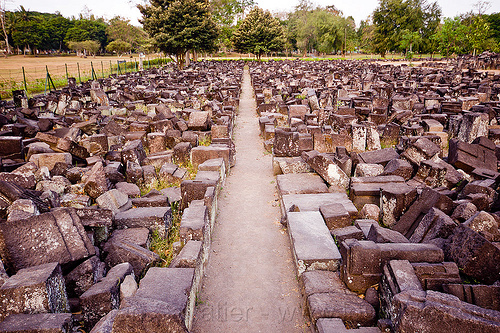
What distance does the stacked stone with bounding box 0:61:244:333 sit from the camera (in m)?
2.88

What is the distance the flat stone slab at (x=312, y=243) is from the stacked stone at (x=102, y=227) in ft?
4.16

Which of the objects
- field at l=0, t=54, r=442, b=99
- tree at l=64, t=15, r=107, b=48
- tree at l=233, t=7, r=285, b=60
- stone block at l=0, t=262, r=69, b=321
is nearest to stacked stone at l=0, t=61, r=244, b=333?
stone block at l=0, t=262, r=69, b=321

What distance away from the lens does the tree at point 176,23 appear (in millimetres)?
31984

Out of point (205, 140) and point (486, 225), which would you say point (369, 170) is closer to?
point (486, 225)

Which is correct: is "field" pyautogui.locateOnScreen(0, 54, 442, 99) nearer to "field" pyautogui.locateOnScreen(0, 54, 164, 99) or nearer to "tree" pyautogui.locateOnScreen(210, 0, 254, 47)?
"field" pyautogui.locateOnScreen(0, 54, 164, 99)

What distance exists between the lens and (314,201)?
566 centimetres

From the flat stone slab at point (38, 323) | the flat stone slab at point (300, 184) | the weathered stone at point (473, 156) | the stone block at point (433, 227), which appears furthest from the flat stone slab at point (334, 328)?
the weathered stone at point (473, 156)

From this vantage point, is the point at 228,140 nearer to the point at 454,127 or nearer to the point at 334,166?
the point at 334,166

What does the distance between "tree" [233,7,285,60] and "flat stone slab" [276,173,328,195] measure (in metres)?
48.7

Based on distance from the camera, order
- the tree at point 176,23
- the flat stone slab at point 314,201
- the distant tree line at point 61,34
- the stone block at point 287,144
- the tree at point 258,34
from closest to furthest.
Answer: the flat stone slab at point 314,201 < the stone block at point 287,144 < the tree at point 176,23 < the tree at point 258,34 < the distant tree line at point 61,34

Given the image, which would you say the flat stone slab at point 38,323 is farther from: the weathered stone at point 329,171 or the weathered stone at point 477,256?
the weathered stone at point 329,171

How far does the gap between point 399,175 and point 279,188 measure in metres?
2.27

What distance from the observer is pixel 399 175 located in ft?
20.0

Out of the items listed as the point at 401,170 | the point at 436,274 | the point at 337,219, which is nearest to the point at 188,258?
the point at 337,219
